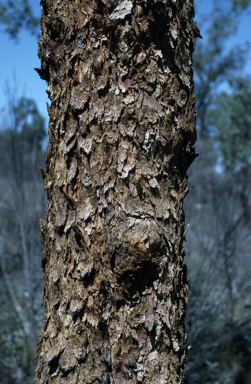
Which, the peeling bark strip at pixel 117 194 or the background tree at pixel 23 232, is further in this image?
the background tree at pixel 23 232

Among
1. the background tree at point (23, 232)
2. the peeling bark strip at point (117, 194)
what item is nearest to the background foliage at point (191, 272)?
the background tree at point (23, 232)

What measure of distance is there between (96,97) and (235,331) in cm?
364

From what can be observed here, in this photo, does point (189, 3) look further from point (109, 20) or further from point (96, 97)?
point (96, 97)

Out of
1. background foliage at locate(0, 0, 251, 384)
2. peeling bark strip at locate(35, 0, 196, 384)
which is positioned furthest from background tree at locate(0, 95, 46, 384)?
peeling bark strip at locate(35, 0, 196, 384)

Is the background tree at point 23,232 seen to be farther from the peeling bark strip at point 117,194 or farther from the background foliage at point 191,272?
the peeling bark strip at point 117,194

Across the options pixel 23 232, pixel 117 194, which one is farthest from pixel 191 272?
pixel 117 194

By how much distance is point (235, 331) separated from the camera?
3.73 metres

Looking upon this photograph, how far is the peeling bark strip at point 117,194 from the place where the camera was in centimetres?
102

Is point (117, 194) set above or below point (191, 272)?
below

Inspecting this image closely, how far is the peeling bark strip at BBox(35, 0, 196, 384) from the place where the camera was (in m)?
1.02

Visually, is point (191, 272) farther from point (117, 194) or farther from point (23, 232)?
point (117, 194)

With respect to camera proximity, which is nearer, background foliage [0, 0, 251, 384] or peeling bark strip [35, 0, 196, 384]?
peeling bark strip [35, 0, 196, 384]

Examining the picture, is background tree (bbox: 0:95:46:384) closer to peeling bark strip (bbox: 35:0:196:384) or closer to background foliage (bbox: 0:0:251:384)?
background foliage (bbox: 0:0:251:384)

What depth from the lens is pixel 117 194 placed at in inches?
40.9
